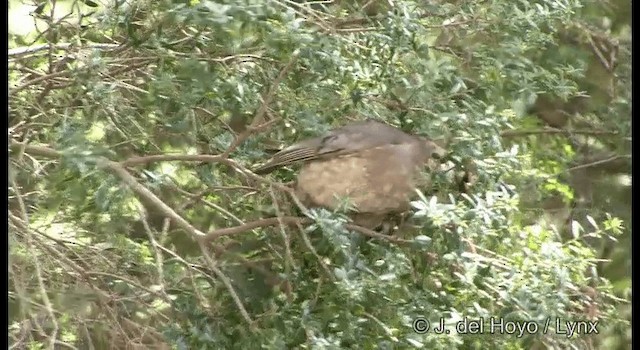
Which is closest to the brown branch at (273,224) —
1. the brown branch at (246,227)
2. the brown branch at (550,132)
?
the brown branch at (246,227)

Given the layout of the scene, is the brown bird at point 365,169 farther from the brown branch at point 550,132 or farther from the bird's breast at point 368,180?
the brown branch at point 550,132

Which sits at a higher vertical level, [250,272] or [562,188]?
[562,188]

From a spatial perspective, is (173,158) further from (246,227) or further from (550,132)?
(550,132)

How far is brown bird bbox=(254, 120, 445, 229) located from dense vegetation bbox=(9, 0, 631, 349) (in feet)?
Result: 0.07

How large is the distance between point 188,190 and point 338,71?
0.25 m

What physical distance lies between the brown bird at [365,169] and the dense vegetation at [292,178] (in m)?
0.02

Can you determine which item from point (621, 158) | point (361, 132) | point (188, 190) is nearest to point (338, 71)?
point (361, 132)

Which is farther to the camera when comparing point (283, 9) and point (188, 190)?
point (188, 190)

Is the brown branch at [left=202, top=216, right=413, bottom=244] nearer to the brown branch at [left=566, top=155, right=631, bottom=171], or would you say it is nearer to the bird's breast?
the bird's breast

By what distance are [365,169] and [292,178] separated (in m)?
0.09

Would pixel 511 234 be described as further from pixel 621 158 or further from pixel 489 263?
pixel 621 158

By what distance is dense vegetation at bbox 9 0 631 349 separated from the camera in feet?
3.77

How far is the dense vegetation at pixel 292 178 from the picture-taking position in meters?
1.15

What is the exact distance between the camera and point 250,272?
4.06 ft
